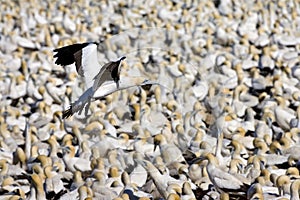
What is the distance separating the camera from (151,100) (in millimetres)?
8609

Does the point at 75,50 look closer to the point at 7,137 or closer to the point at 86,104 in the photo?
the point at 86,104

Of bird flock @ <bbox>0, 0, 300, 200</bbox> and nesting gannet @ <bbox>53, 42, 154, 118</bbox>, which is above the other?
nesting gannet @ <bbox>53, 42, 154, 118</bbox>

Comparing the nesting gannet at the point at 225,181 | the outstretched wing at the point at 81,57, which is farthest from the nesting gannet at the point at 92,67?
the nesting gannet at the point at 225,181

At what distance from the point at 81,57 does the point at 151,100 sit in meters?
2.73

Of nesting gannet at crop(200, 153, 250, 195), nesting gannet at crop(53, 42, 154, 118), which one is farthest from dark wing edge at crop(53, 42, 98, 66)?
nesting gannet at crop(200, 153, 250, 195)

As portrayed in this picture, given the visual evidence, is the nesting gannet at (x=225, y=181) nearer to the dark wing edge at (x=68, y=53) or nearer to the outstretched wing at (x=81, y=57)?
the outstretched wing at (x=81, y=57)

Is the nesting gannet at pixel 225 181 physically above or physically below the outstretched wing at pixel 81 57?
below

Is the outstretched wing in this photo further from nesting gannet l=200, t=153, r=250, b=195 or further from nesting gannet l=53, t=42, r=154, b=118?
nesting gannet l=200, t=153, r=250, b=195

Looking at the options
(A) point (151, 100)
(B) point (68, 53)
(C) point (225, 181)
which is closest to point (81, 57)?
(B) point (68, 53)

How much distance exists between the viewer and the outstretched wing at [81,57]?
5.90 meters

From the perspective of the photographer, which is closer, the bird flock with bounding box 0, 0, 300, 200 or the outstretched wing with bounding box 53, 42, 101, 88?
the outstretched wing with bounding box 53, 42, 101, 88

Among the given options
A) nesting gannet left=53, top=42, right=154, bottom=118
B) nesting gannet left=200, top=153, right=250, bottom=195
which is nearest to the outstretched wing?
nesting gannet left=53, top=42, right=154, bottom=118

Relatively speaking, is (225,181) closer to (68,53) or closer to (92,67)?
(92,67)

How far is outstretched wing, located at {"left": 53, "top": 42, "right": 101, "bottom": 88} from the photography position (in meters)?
5.90
